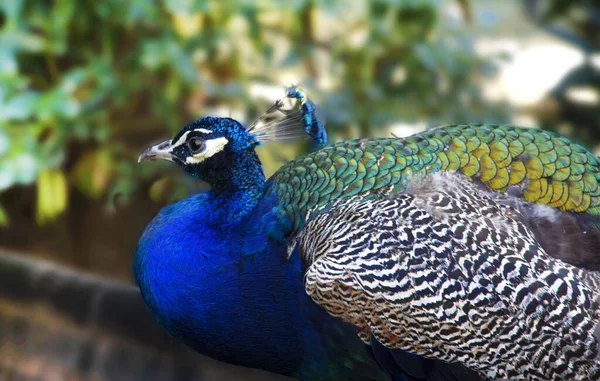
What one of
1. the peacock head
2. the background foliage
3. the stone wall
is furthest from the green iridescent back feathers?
the background foliage

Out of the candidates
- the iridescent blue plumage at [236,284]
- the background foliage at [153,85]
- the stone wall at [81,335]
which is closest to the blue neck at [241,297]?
the iridescent blue plumage at [236,284]

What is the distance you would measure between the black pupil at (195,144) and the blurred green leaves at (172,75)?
29.4 inches

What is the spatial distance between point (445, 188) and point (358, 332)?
0.34m

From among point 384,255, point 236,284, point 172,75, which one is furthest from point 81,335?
point 384,255

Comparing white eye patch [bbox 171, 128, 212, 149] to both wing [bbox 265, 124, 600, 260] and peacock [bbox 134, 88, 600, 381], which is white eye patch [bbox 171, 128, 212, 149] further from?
wing [bbox 265, 124, 600, 260]

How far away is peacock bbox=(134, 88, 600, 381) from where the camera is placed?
1432 millimetres

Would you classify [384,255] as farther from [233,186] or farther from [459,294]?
[233,186]

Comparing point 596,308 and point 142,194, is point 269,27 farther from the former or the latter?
point 596,308

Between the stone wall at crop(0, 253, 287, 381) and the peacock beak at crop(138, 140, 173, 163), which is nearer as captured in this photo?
the peacock beak at crop(138, 140, 173, 163)

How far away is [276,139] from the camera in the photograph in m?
1.73

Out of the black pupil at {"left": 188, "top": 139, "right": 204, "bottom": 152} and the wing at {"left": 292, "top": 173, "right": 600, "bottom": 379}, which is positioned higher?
the black pupil at {"left": 188, "top": 139, "right": 204, "bottom": 152}

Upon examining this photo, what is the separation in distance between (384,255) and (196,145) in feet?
1.52

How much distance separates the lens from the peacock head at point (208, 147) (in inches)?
64.1

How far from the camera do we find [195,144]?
5.36 ft
